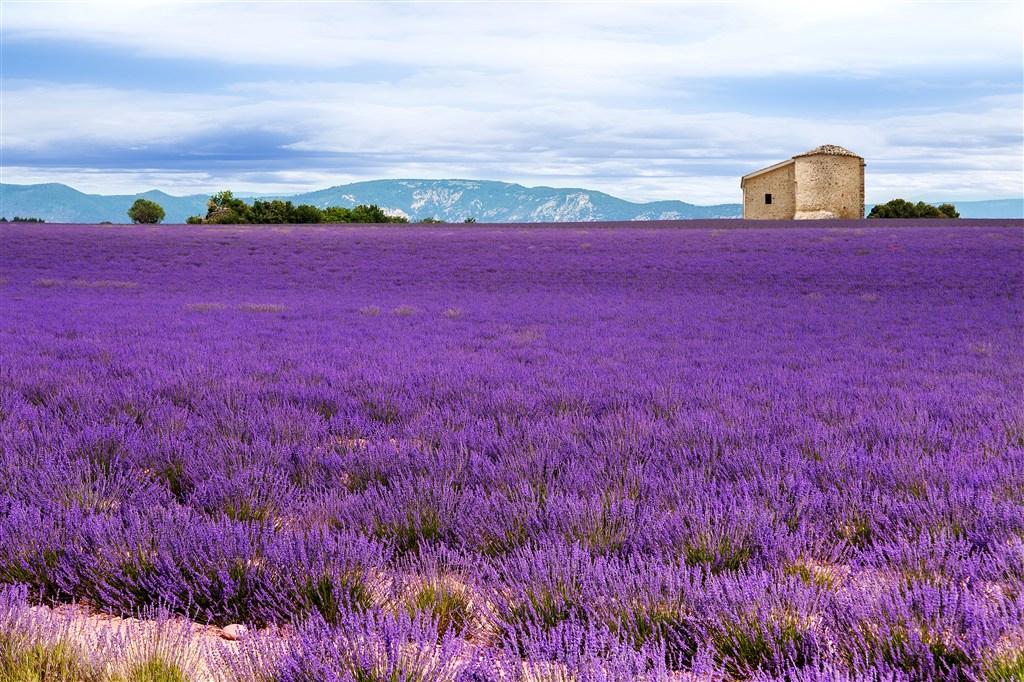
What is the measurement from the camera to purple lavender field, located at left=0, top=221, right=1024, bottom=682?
2031 millimetres

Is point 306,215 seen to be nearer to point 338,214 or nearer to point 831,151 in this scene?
point 338,214

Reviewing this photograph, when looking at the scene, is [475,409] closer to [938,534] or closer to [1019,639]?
[938,534]

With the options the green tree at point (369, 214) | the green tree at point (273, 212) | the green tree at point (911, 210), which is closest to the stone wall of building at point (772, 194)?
the green tree at point (911, 210)

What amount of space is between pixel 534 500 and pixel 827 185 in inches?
1885

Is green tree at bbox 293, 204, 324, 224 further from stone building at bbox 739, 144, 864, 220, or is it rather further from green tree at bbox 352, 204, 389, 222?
stone building at bbox 739, 144, 864, 220

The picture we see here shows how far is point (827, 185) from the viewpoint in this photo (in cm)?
4541

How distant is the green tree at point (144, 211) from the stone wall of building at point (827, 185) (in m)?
60.0

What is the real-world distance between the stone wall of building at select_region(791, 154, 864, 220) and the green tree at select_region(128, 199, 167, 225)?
197 feet

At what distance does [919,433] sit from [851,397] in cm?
130

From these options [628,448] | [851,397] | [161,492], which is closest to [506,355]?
[851,397]

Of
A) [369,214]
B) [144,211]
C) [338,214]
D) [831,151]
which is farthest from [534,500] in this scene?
[144,211]

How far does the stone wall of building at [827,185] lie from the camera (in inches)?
1778

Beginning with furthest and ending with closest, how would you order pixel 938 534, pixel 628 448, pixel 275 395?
pixel 275 395 → pixel 628 448 → pixel 938 534

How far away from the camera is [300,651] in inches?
76.6
